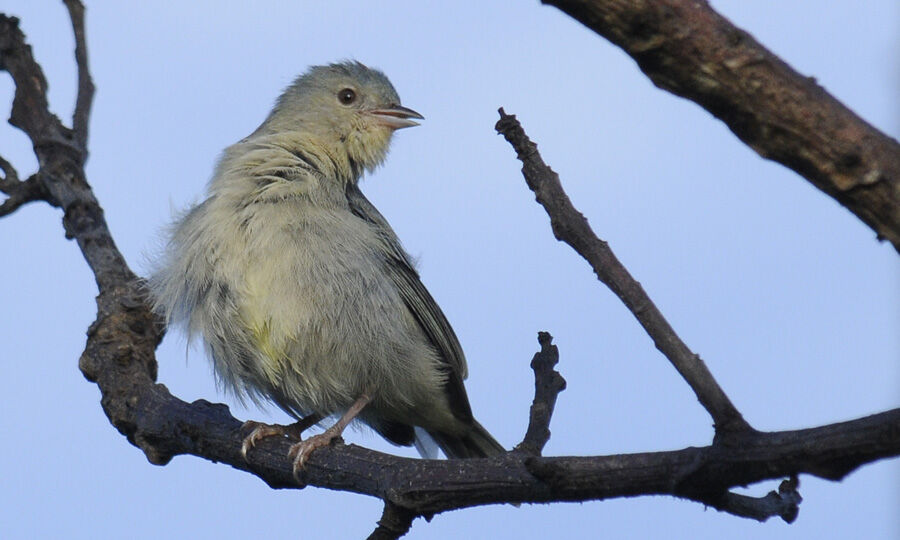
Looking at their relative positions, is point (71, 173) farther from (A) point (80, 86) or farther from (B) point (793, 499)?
(B) point (793, 499)

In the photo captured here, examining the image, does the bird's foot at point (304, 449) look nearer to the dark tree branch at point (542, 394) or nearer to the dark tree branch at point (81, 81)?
the dark tree branch at point (542, 394)

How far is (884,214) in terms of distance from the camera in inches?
91.8

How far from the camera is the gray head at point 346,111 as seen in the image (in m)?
6.79

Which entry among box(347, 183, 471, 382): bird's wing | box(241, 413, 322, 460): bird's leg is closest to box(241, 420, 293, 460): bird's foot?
box(241, 413, 322, 460): bird's leg

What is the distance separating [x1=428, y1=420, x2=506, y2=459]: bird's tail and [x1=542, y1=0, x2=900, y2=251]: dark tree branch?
4.46m

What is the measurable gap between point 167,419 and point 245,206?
4.09 feet

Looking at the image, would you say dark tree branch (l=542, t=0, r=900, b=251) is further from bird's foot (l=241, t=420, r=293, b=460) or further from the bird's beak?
the bird's beak

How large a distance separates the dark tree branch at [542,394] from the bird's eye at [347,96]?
3.08m

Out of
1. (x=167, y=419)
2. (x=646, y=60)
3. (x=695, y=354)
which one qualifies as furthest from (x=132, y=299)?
(x=646, y=60)

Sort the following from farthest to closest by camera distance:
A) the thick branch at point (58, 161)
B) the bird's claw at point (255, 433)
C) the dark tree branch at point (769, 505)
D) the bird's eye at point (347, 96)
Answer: the bird's eye at point (347, 96) → the thick branch at point (58, 161) → the bird's claw at point (255, 433) → the dark tree branch at point (769, 505)

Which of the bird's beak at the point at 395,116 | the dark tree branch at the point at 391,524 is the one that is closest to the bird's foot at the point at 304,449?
the dark tree branch at the point at 391,524

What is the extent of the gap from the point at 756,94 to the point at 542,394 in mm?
2223

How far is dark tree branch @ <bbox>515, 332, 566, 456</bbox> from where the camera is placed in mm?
4141

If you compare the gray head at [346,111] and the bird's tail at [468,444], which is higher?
the gray head at [346,111]
